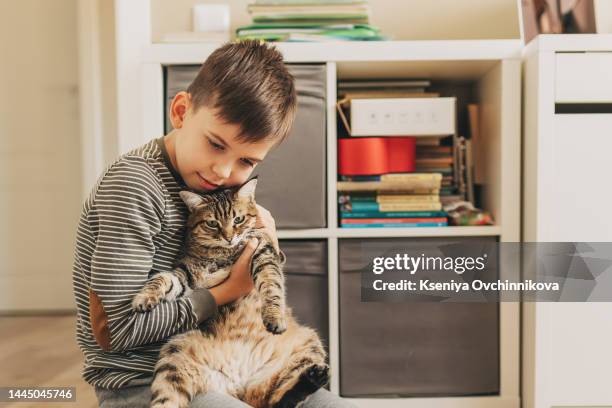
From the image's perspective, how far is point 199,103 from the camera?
30.8 inches

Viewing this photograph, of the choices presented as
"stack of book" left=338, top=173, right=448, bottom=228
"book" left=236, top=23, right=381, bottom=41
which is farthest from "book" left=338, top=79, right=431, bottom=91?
"stack of book" left=338, top=173, right=448, bottom=228

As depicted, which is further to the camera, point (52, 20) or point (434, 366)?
point (52, 20)

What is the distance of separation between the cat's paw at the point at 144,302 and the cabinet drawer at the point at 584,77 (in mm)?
955

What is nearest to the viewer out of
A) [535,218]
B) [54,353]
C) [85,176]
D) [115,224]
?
[115,224]

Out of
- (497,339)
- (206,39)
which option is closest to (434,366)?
(497,339)

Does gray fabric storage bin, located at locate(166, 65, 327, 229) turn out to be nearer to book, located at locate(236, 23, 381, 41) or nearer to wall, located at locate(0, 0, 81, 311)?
book, located at locate(236, 23, 381, 41)

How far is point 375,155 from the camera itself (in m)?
1.29

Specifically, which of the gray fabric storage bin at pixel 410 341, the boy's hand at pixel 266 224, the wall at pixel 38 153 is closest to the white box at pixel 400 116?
the gray fabric storage bin at pixel 410 341

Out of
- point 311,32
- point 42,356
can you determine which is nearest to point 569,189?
point 311,32

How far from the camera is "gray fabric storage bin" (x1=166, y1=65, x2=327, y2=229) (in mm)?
1260

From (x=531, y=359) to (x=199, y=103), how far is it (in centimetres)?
95

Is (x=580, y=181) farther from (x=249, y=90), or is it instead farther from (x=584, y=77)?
(x=249, y=90)

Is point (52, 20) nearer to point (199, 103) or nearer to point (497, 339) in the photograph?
point (199, 103)

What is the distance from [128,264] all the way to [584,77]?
1.02 metres
